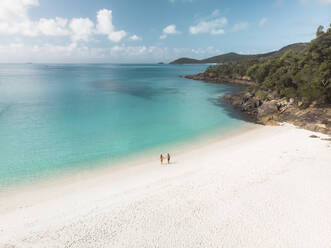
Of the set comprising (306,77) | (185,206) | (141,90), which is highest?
(306,77)

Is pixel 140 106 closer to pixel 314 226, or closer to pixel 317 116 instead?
pixel 317 116

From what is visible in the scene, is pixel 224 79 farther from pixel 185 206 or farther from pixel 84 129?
pixel 185 206

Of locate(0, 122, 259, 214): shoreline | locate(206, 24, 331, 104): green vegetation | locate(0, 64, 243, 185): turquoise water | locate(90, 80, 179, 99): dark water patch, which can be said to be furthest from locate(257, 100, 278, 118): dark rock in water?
locate(90, 80, 179, 99): dark water patch

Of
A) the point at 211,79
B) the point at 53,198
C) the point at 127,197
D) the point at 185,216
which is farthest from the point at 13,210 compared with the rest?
the point at 211,79

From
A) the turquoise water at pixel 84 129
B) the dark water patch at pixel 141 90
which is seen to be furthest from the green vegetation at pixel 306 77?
the dark water patch at pixel 141 90

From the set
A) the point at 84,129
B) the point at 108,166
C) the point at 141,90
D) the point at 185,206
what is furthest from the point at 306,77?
the point at 141,90

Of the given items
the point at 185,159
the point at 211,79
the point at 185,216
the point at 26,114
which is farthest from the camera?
the point at 211,79

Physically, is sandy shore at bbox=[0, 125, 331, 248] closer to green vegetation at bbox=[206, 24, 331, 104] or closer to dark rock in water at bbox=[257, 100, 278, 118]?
green vegetation at bbox=[206, 24, 331, 104]
